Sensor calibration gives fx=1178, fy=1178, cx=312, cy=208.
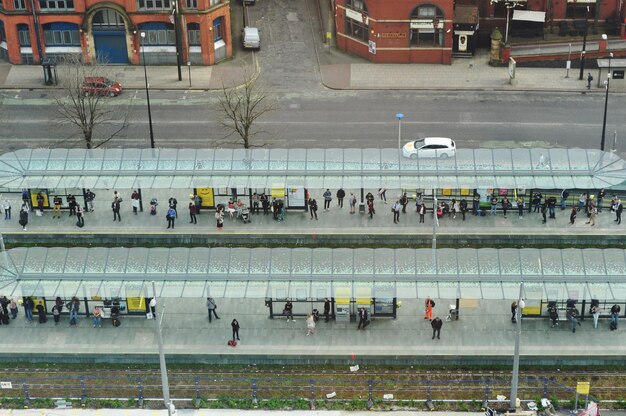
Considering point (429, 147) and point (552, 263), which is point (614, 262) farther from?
point (429, 147)

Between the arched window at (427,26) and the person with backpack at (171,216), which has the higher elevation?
the arched window at (427,26)

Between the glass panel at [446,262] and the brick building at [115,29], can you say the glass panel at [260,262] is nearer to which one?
the glass panel at [446,262]

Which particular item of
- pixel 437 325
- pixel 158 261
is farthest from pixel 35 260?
pixel 437 325

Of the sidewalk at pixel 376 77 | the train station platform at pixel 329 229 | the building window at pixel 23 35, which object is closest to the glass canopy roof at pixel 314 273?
the train station platform at pixel 329 229

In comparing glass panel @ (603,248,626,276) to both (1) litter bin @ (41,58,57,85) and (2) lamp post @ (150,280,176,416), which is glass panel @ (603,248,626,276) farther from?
(1) litter bin @ (41,58,57,85)

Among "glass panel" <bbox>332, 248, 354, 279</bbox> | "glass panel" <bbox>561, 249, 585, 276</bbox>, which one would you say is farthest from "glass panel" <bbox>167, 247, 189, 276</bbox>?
"glass panel" <bbox>561, 249, 585, 276</bbox>

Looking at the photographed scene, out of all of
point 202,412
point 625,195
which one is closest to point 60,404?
point 202,412
